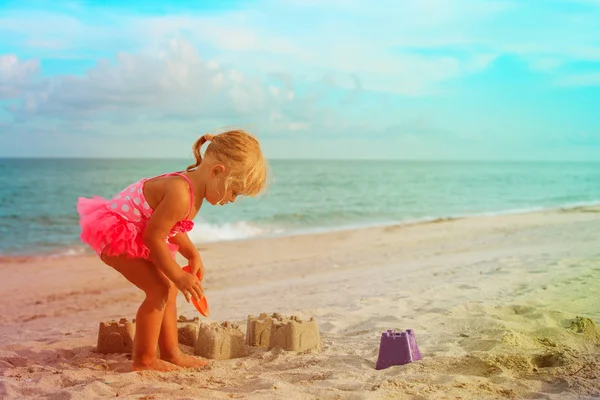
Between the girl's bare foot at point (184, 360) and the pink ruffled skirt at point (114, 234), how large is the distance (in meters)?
0.57

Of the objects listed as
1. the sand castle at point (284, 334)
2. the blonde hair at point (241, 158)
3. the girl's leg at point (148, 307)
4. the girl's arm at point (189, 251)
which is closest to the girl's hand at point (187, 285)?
the girl's leg at point (148, 307)

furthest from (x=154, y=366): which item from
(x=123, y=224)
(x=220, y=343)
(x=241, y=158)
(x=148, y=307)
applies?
(x=241, y=158)

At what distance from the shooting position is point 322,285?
22.7ft

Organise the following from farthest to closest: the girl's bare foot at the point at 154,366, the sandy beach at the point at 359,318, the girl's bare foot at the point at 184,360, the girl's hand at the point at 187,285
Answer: the girl's bare foot at the point at 184,360 < the girl's bare foot at the point at 154,366 < the girl's hand at the point at 187,285 < the sandy beach at the point at 359,318

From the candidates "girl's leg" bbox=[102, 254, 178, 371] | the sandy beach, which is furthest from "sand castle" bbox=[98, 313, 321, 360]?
"girl's leg" bbox=[102, 254, 178, 371]

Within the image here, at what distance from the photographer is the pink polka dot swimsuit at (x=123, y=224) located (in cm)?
356

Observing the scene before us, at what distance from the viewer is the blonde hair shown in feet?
11.6

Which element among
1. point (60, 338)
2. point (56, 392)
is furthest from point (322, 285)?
point (56, 392)

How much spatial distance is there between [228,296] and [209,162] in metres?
3.28

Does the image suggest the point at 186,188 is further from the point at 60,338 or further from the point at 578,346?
the point at 578,346

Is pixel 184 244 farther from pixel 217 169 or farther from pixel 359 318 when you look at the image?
pixel 359 318

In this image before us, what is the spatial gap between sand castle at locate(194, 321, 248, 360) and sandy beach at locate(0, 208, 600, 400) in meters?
0.13

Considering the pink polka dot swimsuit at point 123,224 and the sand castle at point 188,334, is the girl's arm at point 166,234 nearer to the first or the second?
the pink polka dot swimsuit at point 123,224

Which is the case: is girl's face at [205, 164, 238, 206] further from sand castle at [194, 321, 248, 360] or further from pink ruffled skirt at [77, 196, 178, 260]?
sand castle at [194, 321, 248, 360]
